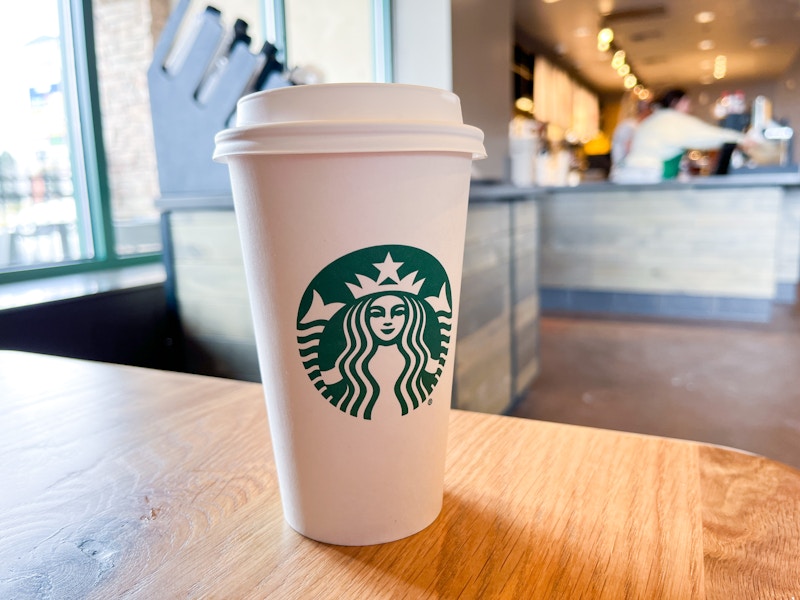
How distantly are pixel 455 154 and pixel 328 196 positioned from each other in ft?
0.30

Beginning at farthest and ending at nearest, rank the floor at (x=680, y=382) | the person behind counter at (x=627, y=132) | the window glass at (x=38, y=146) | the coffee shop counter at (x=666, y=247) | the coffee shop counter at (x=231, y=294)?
the person behind counter at (x=627, y=132)
the coffee shop counter at (x=666, y=247)
the floor at (x=680, y=382)
the window glass at (x=38, y=146)
the coffee shop counter at (x=231, y=294)

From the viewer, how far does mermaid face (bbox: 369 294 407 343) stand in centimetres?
37

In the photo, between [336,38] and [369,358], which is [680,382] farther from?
[336,38]

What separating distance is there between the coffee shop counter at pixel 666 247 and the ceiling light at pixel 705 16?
3237mm

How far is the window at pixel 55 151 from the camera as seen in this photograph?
207cm

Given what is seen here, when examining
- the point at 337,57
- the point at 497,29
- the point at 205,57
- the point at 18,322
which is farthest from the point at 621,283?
the point at 18,322

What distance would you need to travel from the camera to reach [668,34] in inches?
296

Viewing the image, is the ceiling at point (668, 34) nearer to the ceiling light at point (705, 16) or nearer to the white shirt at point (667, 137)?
the ceiling light at point (705, 16)

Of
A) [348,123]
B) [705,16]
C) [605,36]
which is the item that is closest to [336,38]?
[348,123]

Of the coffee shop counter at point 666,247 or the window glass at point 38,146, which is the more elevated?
the window glass at point 38,146

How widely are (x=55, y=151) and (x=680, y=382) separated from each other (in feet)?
9.39

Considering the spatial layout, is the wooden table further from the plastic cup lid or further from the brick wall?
the brick wall

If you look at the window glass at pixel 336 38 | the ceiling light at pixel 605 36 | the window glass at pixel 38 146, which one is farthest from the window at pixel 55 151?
the ceiling light at pixel 605 36

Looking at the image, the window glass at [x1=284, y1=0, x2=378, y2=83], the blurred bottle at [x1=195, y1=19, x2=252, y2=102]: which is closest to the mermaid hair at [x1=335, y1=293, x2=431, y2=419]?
the blurred bottle at [x1=195, y1=19, x2=252, y2=102]
